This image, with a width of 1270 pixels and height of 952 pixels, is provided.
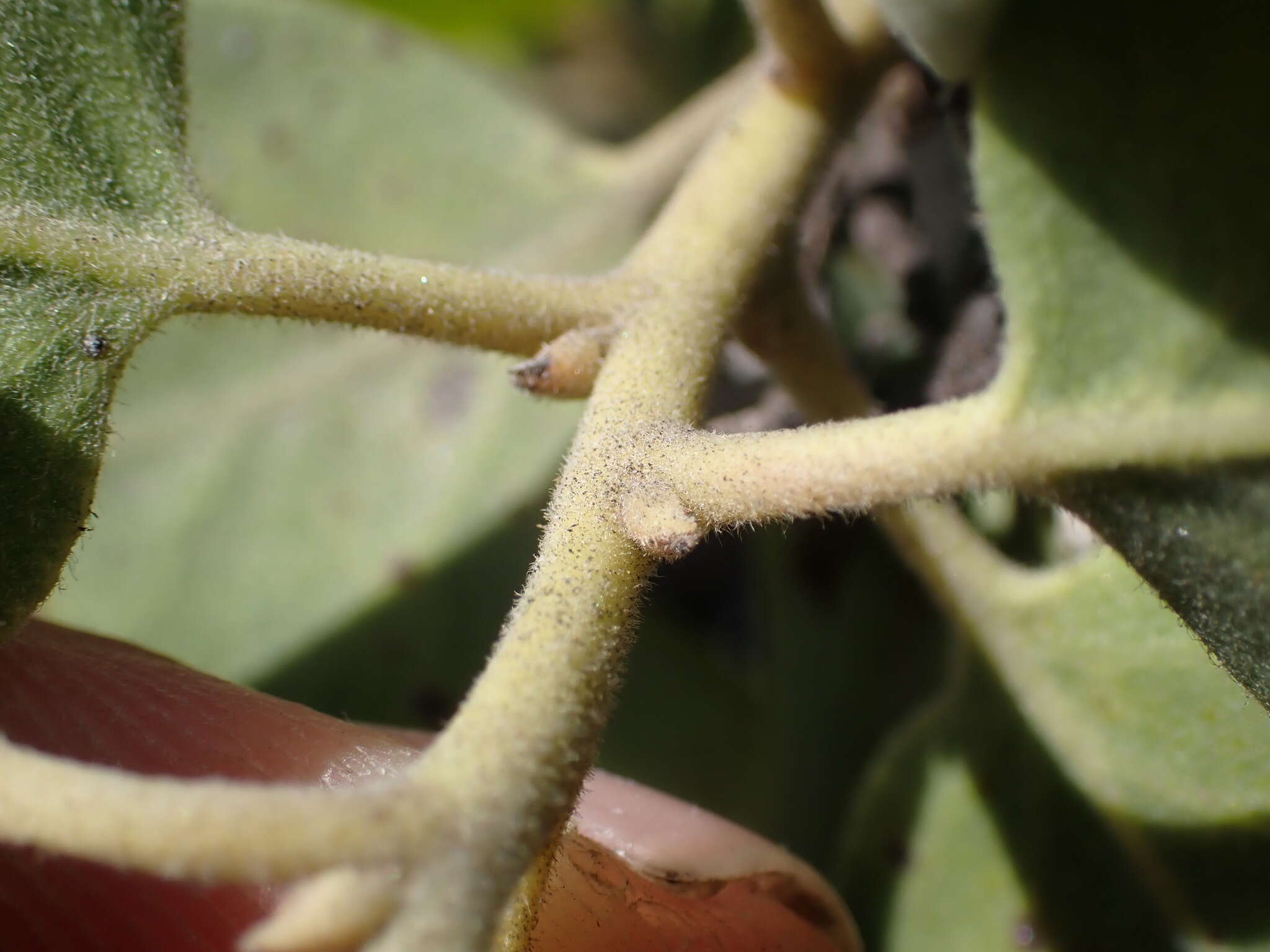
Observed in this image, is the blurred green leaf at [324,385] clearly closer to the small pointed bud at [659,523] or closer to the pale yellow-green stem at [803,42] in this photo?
the pale yellow-green stem at [803,42]

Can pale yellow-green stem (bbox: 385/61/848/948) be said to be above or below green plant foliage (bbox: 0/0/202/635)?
below

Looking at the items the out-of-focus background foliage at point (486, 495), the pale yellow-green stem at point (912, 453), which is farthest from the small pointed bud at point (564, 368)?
the out-of-focus background foliage at point (486, 495)

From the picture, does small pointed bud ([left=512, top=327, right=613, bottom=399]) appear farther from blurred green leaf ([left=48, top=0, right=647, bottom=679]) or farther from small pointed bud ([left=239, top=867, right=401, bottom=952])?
blurred green leaf ([left=48, top=0, right=647, bottom=679])

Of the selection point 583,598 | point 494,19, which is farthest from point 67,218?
point 494,19

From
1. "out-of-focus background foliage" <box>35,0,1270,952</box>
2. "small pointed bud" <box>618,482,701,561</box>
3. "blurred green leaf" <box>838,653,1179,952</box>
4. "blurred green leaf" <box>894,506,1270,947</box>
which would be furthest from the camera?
"out-of-focus background foliage" <box>35,0,1270,952</box>

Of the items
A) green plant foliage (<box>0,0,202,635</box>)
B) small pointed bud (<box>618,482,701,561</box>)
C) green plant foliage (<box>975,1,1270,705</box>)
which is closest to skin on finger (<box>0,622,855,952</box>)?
green plant foliage (<box>0,0,202,635</box>)

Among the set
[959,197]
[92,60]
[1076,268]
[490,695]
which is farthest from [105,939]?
[959,197]

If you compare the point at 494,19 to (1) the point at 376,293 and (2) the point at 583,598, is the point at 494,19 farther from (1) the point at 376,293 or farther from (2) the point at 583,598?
(2) the point at 583,598
